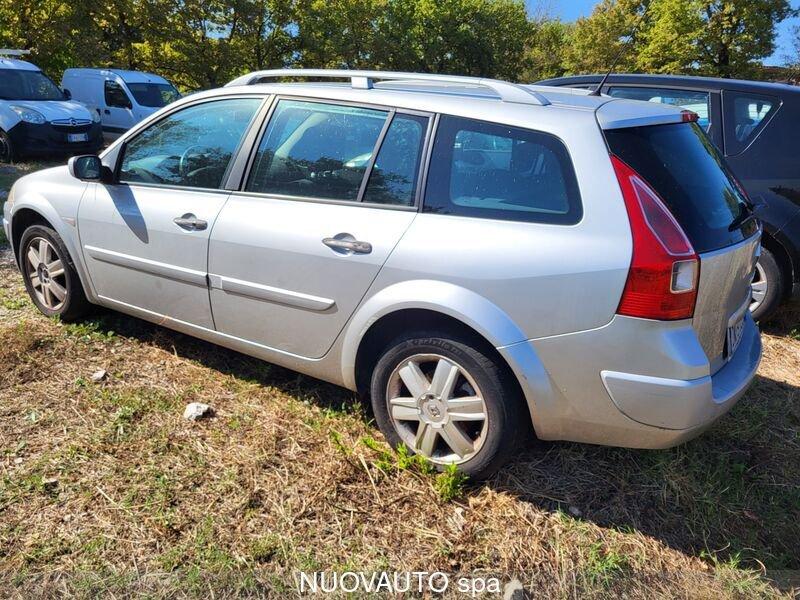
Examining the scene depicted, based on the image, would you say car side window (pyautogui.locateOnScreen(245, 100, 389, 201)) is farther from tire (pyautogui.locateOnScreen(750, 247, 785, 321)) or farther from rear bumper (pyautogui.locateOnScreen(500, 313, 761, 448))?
tire (pyautogui.locateOnScreen(750, 247, 785, 321))

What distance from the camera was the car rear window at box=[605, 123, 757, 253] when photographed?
2.46m

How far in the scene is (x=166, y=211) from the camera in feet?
11.4

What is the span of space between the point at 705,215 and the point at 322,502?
194 centimetres

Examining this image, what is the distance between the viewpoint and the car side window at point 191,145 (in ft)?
11.3

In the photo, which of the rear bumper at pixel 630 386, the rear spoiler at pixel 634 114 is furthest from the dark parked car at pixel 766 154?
the rear bumper at pixel 630 386

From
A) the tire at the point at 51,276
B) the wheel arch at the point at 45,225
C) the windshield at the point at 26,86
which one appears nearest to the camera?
the wheel arch at the point at 45,225

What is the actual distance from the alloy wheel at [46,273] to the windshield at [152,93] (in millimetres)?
12282

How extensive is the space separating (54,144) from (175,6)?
1223cm

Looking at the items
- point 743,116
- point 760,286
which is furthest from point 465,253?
point 743,116

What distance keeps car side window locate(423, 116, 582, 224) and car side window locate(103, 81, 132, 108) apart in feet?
48.2

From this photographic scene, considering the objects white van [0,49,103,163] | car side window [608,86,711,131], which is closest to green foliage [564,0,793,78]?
white van [0,49,103,163]

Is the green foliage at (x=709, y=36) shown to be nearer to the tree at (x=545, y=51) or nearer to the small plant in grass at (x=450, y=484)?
the tree at (x=545, y=51)

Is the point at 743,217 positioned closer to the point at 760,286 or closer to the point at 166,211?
the point at 760,286

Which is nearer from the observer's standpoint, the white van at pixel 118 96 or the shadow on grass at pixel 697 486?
the shadow on grass at pixel 697 486
